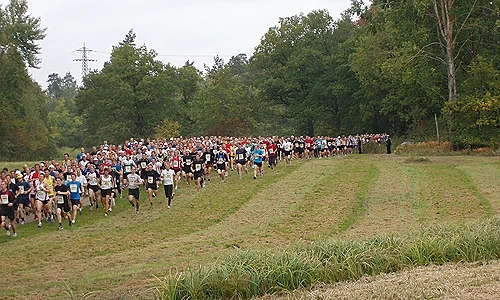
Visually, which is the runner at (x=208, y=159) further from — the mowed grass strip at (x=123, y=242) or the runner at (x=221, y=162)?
the mowed grass strip at (x=123, y=242)

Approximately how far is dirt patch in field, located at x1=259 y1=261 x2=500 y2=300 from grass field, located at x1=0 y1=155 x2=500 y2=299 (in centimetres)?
334

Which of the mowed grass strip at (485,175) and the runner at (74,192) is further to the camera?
the runner at (74,192)

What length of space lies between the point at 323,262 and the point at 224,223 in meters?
9.54

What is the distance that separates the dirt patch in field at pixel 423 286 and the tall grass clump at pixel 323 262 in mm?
348

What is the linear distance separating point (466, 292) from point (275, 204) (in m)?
14.4

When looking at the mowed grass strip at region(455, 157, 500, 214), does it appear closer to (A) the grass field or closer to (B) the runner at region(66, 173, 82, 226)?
(A) the grass field

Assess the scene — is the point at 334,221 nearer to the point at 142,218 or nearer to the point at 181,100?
the point at 142,218

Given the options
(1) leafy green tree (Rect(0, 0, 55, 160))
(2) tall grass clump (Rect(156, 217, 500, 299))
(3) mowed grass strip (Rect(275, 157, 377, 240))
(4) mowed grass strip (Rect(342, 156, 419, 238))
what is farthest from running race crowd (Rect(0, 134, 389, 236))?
(1) leafy green tree (Rect(0, 0, 55, 160))

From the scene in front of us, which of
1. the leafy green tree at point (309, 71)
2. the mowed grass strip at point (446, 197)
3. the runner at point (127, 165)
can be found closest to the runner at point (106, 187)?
the runner at point (127, 165)

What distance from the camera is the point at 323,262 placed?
33.5ft

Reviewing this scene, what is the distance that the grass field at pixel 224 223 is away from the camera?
13219 mm

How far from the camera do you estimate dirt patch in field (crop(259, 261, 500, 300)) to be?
8.15 meters

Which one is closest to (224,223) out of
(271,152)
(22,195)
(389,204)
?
(389,204)

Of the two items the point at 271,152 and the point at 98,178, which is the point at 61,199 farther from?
the point at 271,152
